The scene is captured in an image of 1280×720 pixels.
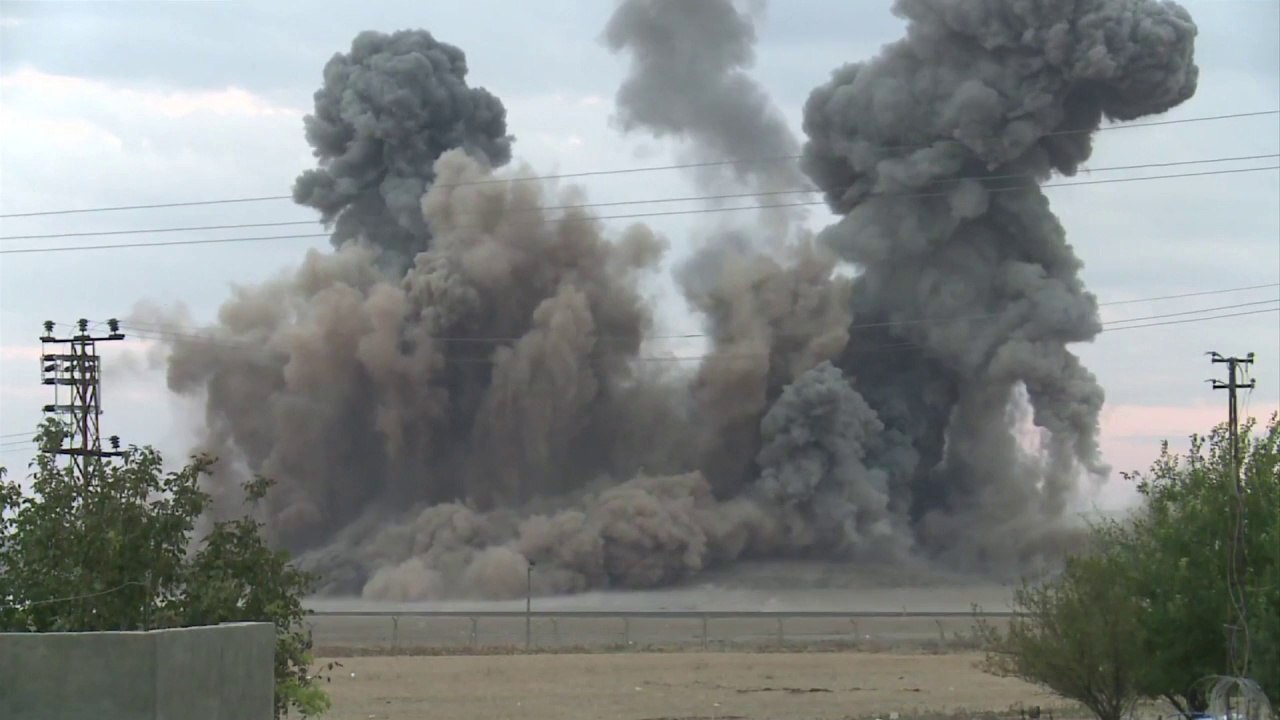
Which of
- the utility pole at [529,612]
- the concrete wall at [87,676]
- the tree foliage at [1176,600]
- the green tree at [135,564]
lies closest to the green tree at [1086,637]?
the tree foliage at [1176,600]

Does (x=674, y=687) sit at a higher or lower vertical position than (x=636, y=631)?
lower

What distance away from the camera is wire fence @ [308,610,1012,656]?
68.6 metres

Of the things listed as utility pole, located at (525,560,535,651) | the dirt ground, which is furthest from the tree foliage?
utility pole, located at (525,560,535,651)

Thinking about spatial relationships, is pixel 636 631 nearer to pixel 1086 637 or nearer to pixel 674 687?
pixel 674 687

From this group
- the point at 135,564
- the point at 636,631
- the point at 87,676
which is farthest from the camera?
the point at 636,631

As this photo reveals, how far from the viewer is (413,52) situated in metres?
103

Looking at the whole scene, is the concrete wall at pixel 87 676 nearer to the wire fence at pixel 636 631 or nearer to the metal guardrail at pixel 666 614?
the wire fence at pixel 636 631

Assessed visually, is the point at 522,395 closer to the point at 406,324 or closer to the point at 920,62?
the point at 406,324

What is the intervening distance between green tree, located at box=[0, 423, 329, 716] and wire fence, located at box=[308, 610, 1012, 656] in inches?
1487

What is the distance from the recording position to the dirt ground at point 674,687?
4462 cm

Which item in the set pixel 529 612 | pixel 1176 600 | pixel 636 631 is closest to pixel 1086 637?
pixel 1176 600

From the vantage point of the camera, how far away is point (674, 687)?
51438mm

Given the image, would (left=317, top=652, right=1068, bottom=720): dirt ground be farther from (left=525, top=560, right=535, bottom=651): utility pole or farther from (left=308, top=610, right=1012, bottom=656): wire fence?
(left=525, top=560, right=535, bottom=651): utility pole

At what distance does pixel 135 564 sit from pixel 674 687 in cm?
2666
